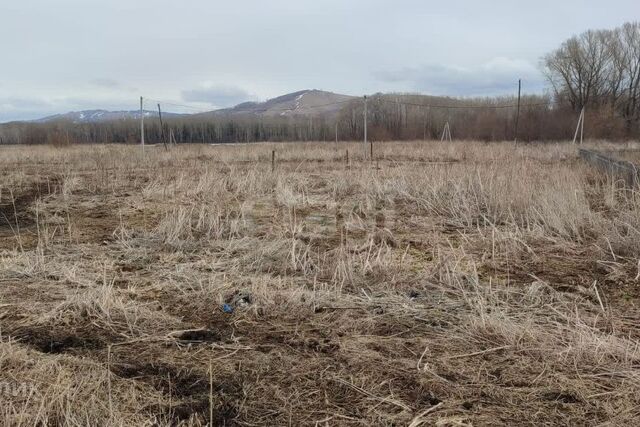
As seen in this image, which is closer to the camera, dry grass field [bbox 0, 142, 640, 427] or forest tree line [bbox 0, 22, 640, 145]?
dry grass field [bbox 0, 142, 640, 427]

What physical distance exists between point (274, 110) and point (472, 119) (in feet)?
73.3

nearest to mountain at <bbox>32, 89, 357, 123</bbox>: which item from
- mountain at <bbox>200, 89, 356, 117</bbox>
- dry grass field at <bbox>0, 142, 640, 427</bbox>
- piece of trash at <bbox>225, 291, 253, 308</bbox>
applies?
mountain at <bbox>200, 89, 356, 117</bbox>

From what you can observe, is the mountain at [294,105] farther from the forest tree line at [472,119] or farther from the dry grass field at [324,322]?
the dry grass field at [324,322]

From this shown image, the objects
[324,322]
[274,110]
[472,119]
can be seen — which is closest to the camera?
[324,322]

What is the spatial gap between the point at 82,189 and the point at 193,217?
4.56 m

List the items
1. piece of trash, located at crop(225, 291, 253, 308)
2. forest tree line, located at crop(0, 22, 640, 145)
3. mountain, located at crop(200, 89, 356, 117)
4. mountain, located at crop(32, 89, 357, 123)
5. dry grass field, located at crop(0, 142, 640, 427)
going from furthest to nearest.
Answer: mountain, located at crop(200, 89, 356, 117) < mountain, located at crop(32, 89, 357, 123) < forest tree line, located at crop(0, 22, 640, 145) < piece of trash, located at crop(225, 291, 253, 308) < dry grass field, located at crop(0, 142, 640, 427)

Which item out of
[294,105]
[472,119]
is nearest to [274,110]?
[294,105]

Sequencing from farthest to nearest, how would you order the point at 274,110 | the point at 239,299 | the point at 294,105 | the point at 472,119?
1. the point at 294,105
2. the point at 274,110
3. the point at 472,119
4. the point at 239,299

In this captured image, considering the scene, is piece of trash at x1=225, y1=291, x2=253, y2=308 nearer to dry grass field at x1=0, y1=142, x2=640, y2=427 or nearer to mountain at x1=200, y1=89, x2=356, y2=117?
dry grass field at x1=0, y1=142, x2=640, y2=427

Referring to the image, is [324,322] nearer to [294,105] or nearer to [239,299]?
[239,299]

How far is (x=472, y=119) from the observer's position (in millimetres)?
44250

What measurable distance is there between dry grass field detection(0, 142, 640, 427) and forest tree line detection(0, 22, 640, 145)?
98.2 feet

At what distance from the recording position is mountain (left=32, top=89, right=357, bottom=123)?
52031 mm

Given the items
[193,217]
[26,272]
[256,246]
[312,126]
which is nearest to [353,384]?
[256,246]
